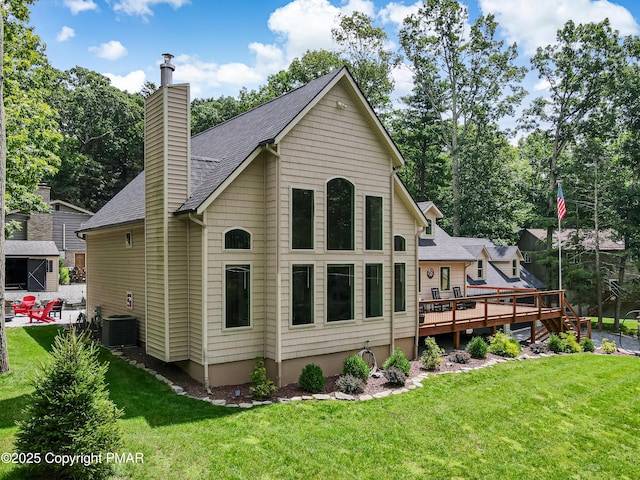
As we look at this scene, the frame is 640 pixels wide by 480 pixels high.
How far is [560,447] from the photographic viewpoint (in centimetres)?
776

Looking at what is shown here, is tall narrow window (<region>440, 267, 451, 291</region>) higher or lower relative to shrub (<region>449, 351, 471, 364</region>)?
higher

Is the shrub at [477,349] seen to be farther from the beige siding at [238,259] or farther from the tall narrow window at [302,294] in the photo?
the beige siding at [238,259]

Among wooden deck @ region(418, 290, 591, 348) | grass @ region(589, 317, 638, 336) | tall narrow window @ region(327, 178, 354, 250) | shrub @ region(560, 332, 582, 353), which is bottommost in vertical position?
grass @ region(589, 317, 638, 336)

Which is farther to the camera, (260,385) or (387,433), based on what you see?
(260,385)

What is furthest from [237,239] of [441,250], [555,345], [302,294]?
[441,250]

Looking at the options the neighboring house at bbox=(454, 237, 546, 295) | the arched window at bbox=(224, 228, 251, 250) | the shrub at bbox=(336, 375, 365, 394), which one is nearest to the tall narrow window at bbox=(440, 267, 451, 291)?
the neighboring house at bbox=(454, 237, 546, 295)

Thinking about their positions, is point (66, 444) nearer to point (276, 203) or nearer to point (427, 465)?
point (427, 465)

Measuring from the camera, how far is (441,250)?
71.3 feet

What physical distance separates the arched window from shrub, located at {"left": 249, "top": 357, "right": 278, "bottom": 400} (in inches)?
104

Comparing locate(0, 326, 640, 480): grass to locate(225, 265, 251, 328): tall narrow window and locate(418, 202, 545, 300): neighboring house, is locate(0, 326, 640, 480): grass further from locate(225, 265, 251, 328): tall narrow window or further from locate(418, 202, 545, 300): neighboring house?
locate(418, 202, 545, 300): neighboring house

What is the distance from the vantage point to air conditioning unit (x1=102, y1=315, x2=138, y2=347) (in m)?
12.2

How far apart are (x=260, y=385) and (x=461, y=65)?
3302 centimetres

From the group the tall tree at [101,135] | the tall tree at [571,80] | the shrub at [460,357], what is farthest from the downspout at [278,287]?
the tall tree at [101,135]

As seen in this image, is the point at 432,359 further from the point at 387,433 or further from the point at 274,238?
the point at 274,238
